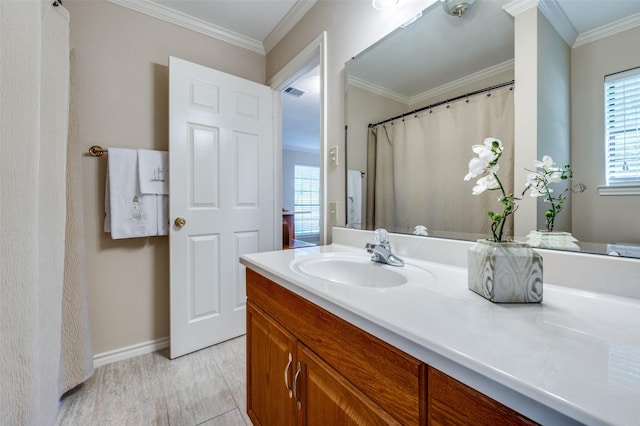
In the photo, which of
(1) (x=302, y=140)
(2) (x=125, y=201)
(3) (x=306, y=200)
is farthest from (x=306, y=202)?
(2) (x=125, y=201)

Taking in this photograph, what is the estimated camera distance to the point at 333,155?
4.99 ft

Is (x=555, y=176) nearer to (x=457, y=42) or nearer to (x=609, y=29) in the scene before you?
(x=609, y=29)

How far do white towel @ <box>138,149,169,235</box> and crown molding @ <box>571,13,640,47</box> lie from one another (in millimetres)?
2015

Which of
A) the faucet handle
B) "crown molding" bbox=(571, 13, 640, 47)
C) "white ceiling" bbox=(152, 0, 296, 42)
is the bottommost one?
the faucet handle

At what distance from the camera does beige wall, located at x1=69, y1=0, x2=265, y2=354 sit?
160 cm

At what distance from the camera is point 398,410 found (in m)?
0.48

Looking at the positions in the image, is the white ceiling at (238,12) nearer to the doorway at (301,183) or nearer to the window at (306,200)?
the doorway at (301,183)

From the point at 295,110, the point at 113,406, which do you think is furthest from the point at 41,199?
the point at 295,110

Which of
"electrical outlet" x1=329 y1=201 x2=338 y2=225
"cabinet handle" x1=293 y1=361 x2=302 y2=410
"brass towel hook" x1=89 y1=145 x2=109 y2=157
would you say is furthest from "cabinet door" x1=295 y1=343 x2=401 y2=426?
"brass towel hook" x1=89 y1=145 x2=109 y2=157

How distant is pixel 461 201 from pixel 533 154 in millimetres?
254

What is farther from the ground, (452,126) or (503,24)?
(503,24)

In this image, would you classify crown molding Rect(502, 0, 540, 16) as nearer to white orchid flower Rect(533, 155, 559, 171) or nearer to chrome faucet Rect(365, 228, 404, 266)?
white orchid flower Rect(533, 155, 559, 171)

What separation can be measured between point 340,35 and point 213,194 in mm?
1272

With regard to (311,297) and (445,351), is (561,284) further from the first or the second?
(311,297)
